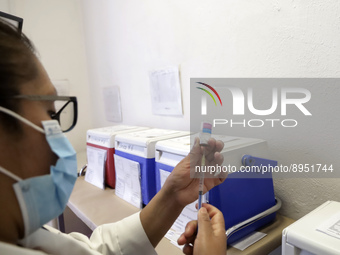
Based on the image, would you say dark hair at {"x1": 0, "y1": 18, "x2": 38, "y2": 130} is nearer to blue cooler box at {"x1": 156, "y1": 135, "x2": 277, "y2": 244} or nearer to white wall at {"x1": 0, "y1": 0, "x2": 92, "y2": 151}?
blue cooler box at {"x1": 156, "y1": 135, "x2": 277, "y2": 244}

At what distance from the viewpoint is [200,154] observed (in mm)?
813

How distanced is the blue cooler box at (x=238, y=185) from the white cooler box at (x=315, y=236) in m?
0.21

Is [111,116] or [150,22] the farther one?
[111,116]

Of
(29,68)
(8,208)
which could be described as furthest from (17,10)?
(8,208)

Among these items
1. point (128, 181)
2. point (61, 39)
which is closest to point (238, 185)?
point (128, 181)

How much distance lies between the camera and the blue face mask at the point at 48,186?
50 cm

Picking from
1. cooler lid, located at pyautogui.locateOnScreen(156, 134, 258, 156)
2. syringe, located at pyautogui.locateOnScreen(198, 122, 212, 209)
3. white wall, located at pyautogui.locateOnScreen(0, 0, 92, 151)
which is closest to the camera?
syringe, located at pyautogui.locateOnScreen(198, 122, 212, 209)

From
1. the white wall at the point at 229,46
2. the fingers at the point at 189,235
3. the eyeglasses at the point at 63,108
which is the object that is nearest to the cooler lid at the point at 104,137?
the white wall at the point at 229,46

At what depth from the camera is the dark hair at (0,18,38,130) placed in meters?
0.45

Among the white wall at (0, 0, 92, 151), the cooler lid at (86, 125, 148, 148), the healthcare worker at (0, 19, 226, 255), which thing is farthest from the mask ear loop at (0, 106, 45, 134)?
the white wall at (0, 0, 92, 151)

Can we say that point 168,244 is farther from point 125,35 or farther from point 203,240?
point 125,35

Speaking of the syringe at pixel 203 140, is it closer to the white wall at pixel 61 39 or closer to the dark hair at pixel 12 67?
the dark hair at pixel 12 67

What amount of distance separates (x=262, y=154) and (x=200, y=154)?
304 millimetres

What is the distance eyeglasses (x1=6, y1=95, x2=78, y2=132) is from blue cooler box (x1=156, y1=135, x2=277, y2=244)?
385mm
